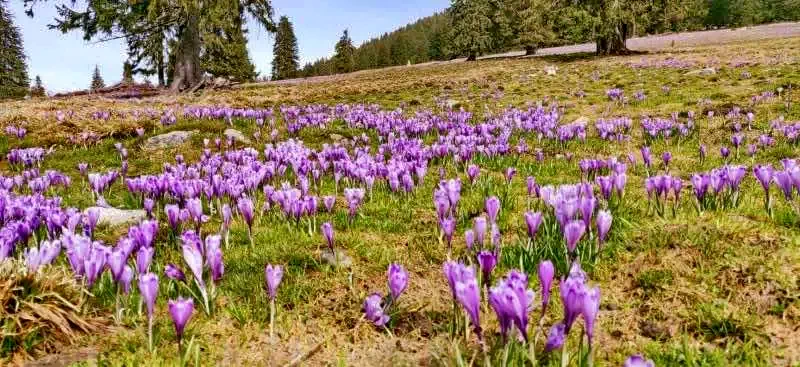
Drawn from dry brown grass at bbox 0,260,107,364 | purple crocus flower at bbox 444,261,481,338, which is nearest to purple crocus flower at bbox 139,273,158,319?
dry brown grass at bbox 0,260,107,364

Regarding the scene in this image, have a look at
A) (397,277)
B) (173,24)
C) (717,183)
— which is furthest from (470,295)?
(173,24)

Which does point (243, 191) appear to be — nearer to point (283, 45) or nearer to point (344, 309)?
point (344, 309)

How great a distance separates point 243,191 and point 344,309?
2909 millimetres

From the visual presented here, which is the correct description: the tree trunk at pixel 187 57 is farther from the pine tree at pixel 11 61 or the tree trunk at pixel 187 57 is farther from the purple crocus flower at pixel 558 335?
the pine tree at pixel 11 61

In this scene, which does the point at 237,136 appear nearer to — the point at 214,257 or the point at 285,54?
the point at 214,257

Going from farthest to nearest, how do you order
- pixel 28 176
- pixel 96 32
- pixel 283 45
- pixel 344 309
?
1. pixel 283 45
2. pixel 96 32
3. pixel 28 176
4. pixel 344 309

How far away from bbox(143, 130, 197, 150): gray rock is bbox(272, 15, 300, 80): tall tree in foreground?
99946 mm

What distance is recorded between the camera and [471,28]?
7231 centimetres

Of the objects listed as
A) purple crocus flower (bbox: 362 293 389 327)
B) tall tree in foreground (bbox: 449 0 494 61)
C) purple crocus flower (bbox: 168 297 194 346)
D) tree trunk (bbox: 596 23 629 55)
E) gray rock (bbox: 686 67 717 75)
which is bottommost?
purple crocus flower (bbox: 362 293 389 327)

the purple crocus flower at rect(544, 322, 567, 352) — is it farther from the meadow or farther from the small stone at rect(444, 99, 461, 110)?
the small stone at rect(444, 99, 461, 110)

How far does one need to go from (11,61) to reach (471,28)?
7118cm

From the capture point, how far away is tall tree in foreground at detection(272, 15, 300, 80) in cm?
10944

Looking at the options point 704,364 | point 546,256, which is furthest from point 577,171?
point 704,364

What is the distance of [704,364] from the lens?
2.87 metres
